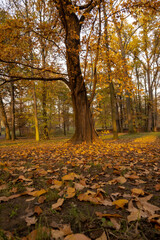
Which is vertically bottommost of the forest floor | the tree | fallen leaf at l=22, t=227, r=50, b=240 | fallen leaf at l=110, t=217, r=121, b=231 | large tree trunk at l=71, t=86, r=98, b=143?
the forest floor

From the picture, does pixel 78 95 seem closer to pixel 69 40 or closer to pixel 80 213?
pixel 69 40

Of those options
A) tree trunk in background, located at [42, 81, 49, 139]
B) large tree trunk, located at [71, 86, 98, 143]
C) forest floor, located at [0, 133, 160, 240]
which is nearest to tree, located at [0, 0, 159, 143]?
large tree trunk, located at [71, 86, 98, 143]

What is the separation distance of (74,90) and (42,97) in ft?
29.3

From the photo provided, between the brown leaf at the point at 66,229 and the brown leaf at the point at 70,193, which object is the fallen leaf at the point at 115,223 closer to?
the brown leaf at the point at 66,229

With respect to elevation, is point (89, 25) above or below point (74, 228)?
above

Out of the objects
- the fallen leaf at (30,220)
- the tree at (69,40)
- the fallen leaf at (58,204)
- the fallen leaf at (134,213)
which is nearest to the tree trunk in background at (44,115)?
the tree at (69,40)

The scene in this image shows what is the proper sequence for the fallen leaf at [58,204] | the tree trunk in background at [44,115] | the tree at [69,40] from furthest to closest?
the tree trunk in background at [44,115], the tree at [69,40], the fallen leaf at [58,204]

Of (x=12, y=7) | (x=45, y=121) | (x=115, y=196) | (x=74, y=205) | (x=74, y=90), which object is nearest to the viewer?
(x=74, y=205)

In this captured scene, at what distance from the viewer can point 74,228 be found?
1.08m

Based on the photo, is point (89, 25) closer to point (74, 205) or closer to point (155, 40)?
point (74, 205)

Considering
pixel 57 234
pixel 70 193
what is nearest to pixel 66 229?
pixel 57 234

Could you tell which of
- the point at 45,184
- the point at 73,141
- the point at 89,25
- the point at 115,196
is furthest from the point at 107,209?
the point at 89,25

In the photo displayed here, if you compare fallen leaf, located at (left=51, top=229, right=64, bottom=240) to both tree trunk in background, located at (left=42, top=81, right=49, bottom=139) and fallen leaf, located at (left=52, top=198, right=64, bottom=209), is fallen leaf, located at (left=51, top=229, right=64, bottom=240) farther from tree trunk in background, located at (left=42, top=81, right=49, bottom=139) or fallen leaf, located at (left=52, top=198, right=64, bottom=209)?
tree trunk in background, located at (left=42, top=81, right=49, bottom=139)

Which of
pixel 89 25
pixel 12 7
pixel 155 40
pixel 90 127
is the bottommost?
pixel 90 127
